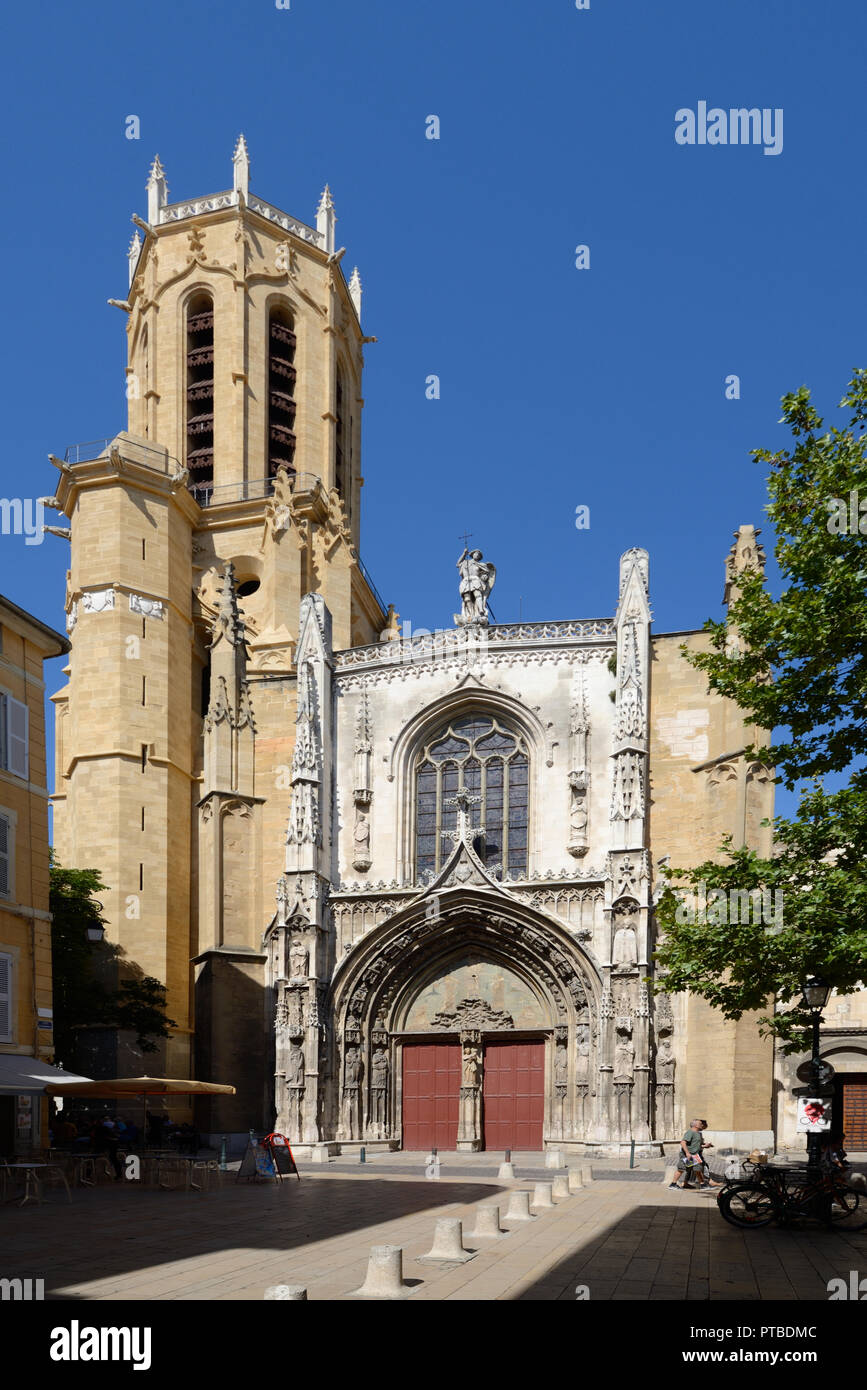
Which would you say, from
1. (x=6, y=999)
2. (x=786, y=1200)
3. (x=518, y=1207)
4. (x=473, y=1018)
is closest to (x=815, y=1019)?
(x=786, y=1200)

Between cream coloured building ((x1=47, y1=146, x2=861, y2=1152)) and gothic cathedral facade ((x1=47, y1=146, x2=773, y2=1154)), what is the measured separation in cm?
6

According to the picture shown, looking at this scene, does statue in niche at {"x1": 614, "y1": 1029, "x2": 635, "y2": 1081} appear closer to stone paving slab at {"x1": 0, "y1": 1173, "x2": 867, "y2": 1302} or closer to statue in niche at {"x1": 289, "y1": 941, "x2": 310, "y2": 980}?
statue in niche at {"x1": 289, "y1": 941, "x2": 310, "y2": 980}

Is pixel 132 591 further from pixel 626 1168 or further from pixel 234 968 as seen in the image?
pixel 626 1168

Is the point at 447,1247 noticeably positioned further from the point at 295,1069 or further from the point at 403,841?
the point at 403,841

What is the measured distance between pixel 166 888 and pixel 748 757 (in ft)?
→ 63.7

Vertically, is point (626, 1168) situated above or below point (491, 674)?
below

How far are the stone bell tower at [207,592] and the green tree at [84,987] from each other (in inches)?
37.5

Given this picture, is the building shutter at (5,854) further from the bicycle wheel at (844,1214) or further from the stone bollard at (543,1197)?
the bicycle wheel at (844,1214)

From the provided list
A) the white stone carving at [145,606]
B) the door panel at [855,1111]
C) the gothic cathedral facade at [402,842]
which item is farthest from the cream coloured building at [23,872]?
the door panel at [855,1111]

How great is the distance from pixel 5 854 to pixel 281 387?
90.6 ft

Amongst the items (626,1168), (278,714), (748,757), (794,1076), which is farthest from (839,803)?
(278,714)

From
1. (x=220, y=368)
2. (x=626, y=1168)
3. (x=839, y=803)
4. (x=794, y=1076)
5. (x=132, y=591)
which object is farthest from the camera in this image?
(x=220, y=368)

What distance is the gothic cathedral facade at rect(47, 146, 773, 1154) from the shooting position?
29.5 metres
